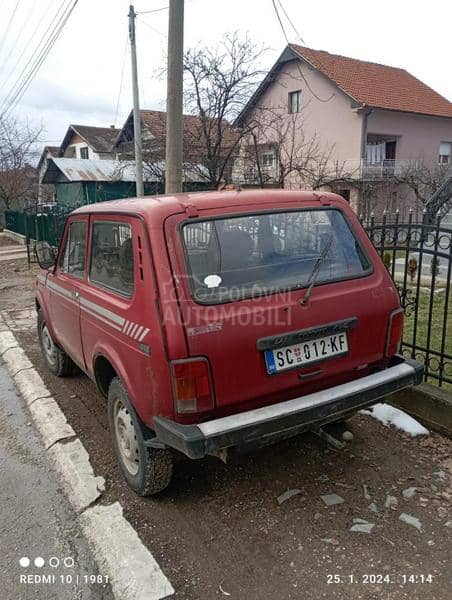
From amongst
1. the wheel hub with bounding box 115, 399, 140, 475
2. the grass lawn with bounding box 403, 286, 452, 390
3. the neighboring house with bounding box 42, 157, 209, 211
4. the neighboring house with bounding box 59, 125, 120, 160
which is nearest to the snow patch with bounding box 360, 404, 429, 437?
the grass lawn with bounding box 403, 286, 452, 390

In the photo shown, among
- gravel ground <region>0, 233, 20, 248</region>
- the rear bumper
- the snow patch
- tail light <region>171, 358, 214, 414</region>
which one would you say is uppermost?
tail light <region>171, 358, 214, 414</region>

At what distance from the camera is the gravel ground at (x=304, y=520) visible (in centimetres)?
218

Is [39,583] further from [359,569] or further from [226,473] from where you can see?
[359,569]

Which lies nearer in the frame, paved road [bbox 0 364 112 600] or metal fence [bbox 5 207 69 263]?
paved road [bbox 0 364 112 600]

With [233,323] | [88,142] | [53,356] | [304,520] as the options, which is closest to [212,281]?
[233,323]

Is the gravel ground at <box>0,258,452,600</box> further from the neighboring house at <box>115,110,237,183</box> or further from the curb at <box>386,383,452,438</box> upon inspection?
the neighboring house at <box>115,110,237,183</box>

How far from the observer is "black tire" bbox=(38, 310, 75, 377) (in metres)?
4.78

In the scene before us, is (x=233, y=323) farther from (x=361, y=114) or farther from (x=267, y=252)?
(x=361, y=114)

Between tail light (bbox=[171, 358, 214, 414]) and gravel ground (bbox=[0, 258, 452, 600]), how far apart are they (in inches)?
32.2

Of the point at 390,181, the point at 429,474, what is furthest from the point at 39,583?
the point at 390,181

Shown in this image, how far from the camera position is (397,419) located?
365cm

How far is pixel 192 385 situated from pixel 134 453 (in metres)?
0.95

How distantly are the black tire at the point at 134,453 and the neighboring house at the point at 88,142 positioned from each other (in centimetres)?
3487

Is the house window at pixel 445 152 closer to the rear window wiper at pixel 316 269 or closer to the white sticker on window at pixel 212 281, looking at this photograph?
the rear window wiper at pixel 316 269
